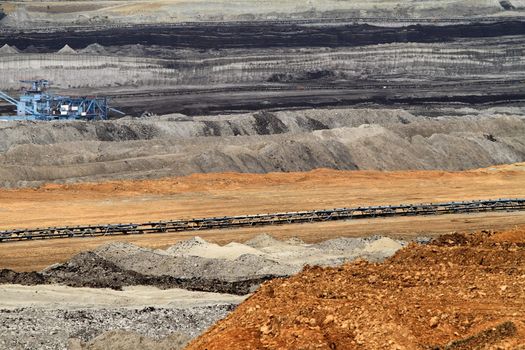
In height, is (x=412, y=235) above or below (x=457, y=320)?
below

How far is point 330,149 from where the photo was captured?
215ft

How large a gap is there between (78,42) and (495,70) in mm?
42594

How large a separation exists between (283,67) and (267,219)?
57.8 m

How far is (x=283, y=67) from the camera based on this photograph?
10294cm

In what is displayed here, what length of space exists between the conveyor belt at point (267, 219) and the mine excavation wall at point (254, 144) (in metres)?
13.7

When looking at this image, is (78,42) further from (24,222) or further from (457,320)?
(457,320)

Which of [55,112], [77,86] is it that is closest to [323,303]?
[55,112]

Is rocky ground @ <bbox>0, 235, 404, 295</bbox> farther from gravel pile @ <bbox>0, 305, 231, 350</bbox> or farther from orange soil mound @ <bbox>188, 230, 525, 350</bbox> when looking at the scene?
orange soil mound @ <bbox>188, 230, 525, 350</bbox>

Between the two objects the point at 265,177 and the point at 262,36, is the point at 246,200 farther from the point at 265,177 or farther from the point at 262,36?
the point at 262,36

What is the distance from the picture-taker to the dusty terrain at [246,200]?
43.6 metres

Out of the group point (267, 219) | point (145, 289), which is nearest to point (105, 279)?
point (145, 289)

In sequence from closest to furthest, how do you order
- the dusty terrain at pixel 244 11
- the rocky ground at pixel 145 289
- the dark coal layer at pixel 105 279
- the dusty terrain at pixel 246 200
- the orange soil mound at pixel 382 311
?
the orange soil mound at pixel 382 311 → the rocky ground at pixel 145 289 → the dark coal layer at pixel 105 279 → the dusty terrain at pixel 246 200 → the dusty terrain at pixel 244 11

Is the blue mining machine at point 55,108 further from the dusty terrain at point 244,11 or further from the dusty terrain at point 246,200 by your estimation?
the dusty terrain at point 244,11

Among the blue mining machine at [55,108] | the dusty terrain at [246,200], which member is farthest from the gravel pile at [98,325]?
the blue mining machine at [55,108]
